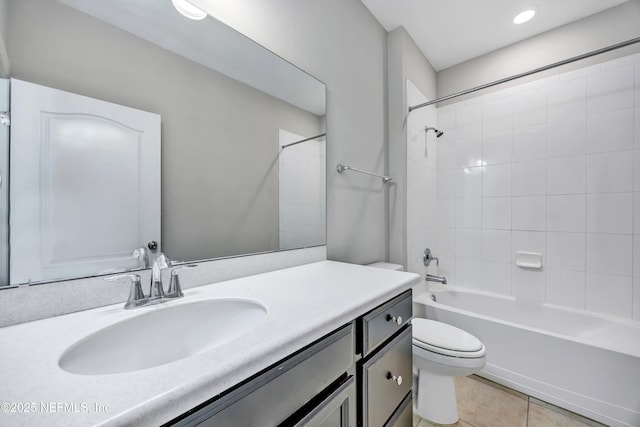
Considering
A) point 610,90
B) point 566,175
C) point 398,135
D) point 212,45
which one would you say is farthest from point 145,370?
point 610,90

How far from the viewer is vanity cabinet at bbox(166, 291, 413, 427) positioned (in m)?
0.47

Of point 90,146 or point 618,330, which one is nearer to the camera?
point 90,146

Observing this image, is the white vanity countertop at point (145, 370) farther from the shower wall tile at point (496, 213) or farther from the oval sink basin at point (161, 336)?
the shower wall tile at point (496, 213)

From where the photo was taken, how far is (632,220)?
1742 millimetres

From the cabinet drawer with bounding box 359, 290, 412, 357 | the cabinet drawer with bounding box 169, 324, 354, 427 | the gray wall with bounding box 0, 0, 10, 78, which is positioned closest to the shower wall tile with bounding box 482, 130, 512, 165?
the cabinet drawer with bounding box 359, 290, 412, 357

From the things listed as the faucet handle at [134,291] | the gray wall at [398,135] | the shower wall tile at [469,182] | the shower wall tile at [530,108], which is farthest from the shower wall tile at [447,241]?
the faucet handle at [134,291]

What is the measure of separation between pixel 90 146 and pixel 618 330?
2.91m

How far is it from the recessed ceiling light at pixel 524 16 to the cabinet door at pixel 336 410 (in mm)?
2619

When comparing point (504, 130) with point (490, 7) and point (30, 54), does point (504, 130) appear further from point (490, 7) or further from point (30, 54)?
point (30, 54)

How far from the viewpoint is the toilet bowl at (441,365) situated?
1.33 m

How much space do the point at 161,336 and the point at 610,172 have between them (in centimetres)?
278

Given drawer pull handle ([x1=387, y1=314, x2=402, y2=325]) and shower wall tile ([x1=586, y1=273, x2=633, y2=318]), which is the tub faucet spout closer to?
shower wall tile ([x1=586, y1=273, x2=633, y2=318])

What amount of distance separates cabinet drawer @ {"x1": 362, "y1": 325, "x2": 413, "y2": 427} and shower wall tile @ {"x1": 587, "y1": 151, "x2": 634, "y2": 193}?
1927 mm

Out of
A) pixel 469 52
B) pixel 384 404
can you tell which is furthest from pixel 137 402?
pixel 469 52
